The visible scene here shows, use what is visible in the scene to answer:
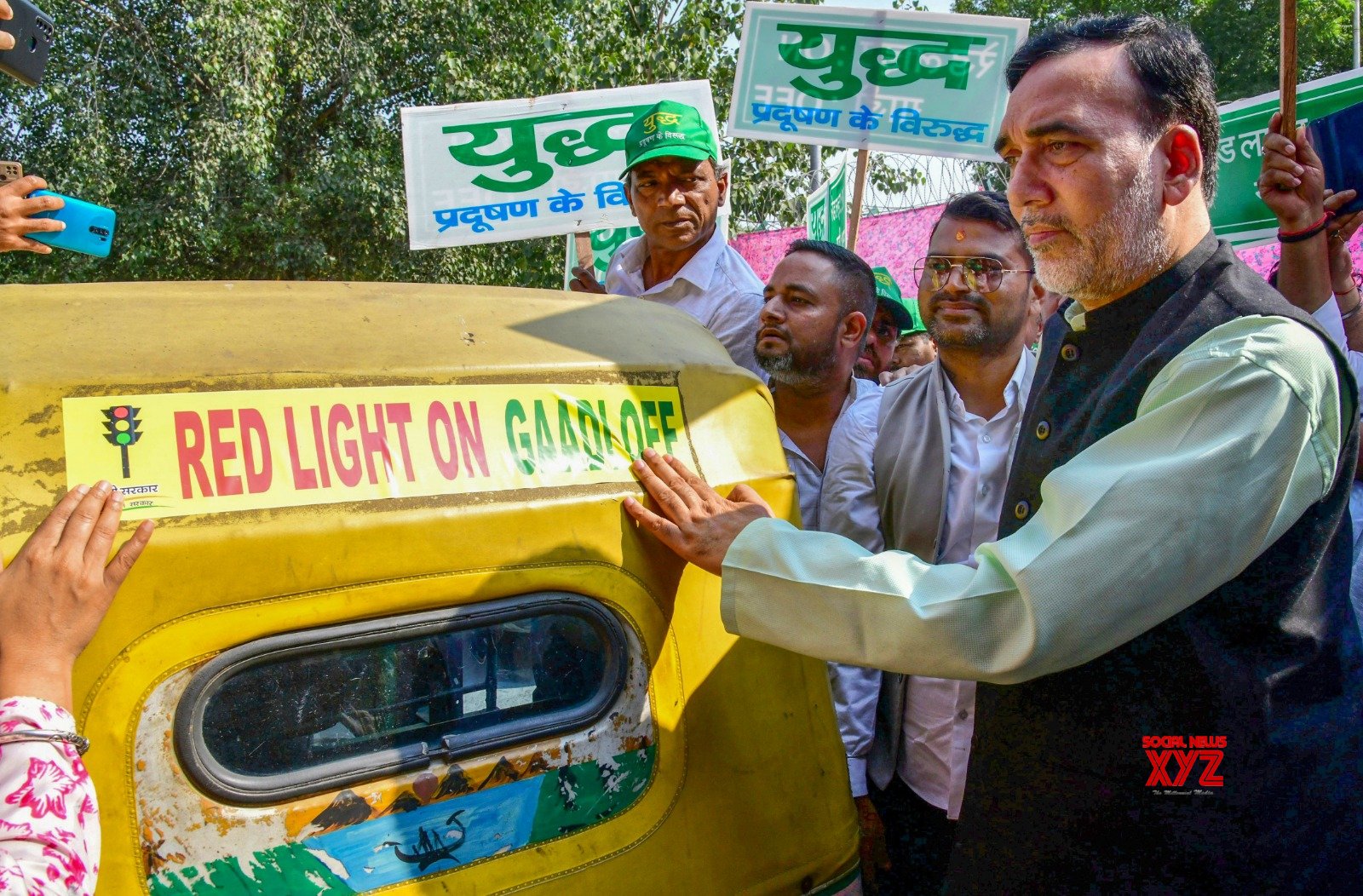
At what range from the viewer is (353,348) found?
166 centimetres

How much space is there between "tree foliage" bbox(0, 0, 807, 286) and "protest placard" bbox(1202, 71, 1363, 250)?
6.28 meters

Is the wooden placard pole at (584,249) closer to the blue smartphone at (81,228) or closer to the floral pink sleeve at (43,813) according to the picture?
the blue smartphone at (81,228)

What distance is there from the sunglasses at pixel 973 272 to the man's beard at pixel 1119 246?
941mm

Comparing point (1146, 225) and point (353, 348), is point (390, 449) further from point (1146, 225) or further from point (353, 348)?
point (1146, 225)

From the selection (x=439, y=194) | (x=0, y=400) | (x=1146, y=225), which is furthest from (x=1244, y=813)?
(x=439, y=194)

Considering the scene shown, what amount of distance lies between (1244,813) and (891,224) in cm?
685

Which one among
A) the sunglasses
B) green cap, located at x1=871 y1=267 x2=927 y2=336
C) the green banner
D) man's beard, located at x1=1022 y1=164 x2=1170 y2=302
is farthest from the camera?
the green banner

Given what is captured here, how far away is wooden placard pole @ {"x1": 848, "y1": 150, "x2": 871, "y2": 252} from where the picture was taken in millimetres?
4402

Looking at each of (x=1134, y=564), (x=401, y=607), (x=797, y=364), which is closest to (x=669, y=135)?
(x=797, y=364)

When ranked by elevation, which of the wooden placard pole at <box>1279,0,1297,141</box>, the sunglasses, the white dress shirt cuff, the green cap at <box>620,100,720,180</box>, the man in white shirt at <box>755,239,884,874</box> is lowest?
the white dress shirt cuff

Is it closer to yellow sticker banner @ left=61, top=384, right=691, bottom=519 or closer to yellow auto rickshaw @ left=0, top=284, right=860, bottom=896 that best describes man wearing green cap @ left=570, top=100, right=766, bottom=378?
yellow auto rickshaw @ left=0, top=284, right=860, bottom=896

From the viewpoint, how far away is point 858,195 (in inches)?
179

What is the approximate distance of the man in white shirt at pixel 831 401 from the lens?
2605 millimetres

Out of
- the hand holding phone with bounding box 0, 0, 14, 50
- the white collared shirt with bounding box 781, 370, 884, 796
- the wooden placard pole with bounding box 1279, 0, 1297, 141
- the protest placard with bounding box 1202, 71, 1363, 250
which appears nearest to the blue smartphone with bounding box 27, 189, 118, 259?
the hand holding phone with bounding box 0, 0, 14, 50
